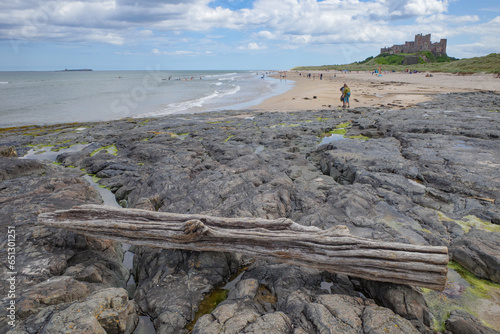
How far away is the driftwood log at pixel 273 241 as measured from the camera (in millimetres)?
3916

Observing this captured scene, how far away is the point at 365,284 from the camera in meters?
4.25

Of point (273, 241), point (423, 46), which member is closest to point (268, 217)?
point (273, 241)

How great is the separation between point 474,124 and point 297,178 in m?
10.4

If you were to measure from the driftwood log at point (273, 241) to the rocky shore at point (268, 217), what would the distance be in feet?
0.89

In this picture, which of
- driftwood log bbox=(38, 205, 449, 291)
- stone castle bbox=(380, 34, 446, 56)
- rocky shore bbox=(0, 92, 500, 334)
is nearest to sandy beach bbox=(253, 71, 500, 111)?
rocky shore bbox=(0, 92, 500, 334)

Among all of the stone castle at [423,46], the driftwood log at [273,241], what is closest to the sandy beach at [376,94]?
the driftwood log at [273,241]

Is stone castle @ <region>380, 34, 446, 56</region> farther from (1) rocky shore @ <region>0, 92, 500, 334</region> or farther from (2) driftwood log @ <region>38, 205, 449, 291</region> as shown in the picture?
(2) driftwood log @ <region>38, 205, 449, 291</region>

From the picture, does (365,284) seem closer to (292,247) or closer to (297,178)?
(292,247)

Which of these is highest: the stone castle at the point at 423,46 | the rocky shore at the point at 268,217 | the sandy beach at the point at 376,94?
the stone castle at the point at 423,46

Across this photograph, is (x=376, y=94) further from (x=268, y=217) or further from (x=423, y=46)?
(x=423, y=46)

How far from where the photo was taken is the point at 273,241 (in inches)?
178

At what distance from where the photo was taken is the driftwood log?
12.8 feet

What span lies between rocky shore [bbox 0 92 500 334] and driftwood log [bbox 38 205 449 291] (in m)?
0.27

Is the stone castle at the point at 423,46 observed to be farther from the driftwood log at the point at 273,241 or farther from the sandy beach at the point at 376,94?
the driftwood log at the point at 273,241
